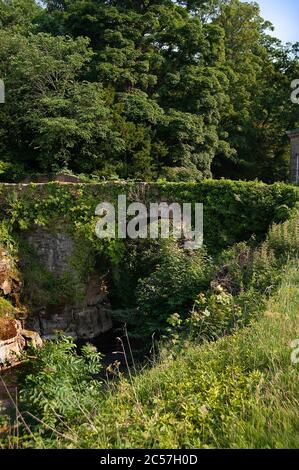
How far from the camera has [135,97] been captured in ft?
62.2

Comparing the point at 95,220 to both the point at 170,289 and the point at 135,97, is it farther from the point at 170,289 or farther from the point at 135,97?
the point at 135,97

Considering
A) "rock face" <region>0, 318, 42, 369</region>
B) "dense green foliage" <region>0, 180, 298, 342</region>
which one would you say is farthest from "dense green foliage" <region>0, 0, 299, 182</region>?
"rock face" <region>0, 318, 42, 369</region>

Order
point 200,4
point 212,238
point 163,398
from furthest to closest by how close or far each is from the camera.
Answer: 1. point 200,4
2. point 212,238
3. point 163,398

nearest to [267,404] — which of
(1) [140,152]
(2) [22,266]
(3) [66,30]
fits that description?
(2) [22,266]

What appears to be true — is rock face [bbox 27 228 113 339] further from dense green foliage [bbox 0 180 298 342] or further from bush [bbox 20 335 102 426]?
bush [bbox 20 335 102 426]

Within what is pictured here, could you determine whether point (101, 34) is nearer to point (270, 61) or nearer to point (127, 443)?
point (270, 61)

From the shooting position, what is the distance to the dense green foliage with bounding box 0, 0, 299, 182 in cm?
1750

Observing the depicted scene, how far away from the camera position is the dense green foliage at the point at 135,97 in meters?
17.5

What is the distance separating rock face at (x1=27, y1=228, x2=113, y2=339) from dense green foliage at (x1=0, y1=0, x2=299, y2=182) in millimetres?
4126

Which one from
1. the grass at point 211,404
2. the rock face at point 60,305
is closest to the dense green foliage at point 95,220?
the rock face at point 60,305

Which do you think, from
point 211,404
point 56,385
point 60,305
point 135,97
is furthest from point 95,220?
point 211,404

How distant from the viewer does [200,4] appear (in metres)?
23.0

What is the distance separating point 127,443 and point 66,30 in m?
20.0
